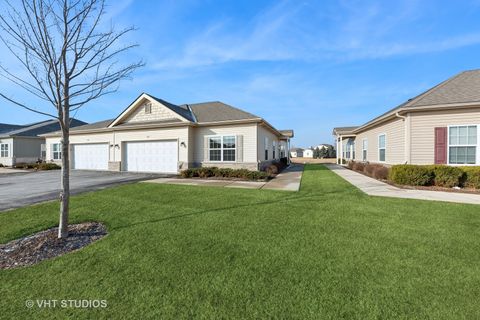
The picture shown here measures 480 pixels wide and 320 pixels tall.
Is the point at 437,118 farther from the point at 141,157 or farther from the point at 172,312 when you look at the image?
the point at 141,157

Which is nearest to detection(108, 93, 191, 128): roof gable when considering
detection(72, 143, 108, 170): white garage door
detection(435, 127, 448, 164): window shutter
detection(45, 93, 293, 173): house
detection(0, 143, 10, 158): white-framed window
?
detection(45, 93, 293, 173): house

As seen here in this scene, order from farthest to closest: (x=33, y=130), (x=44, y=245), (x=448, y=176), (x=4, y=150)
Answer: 1. (x=33, y=130)
2. (x=4, y=150)
3. (x=448, y=176)
4. (x=44, y=245)

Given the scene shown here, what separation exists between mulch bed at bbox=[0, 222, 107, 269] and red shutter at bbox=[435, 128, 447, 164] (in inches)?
522

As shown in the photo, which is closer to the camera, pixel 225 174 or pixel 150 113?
pixel 225 174

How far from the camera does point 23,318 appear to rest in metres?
2.48

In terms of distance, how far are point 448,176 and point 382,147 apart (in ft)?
18.0

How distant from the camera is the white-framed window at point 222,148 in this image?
15594mm

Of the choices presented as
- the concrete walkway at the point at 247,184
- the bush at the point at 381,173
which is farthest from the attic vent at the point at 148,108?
the bush at the point at 381,173

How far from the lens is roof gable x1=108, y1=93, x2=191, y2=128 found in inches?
671

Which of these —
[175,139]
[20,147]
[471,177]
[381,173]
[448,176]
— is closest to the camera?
[471,177]

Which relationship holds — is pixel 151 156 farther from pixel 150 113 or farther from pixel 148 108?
pixel 148 108

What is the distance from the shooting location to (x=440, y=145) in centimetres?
1070

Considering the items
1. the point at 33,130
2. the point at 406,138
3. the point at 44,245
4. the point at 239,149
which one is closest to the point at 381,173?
the point at 406,138

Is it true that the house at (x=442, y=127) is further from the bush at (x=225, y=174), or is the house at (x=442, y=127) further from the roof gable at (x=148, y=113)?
the roof gable at (x=148, y=113)
